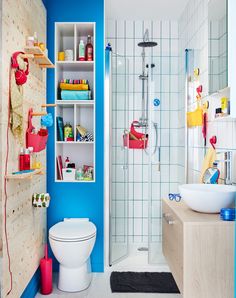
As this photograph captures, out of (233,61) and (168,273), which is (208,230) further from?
(168,273)

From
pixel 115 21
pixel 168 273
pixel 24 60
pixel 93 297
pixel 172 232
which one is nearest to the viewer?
pixel 172 232

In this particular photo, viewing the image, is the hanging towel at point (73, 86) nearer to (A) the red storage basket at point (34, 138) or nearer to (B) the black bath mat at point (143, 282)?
(A) the red storage basket at point (34, 138)

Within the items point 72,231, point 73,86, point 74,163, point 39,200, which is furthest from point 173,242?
point 73,86

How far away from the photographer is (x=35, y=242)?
2781 millimetres

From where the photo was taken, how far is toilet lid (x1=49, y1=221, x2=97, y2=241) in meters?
2.63

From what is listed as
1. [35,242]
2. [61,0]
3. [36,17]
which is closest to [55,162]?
[35,242]

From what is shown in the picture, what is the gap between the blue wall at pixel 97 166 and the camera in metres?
3.17

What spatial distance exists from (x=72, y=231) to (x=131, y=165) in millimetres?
1318

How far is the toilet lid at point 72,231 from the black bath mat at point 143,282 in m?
0.51

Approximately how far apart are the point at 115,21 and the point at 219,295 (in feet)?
10.00

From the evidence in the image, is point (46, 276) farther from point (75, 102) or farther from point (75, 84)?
point (75, 84)

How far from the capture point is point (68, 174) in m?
3.22

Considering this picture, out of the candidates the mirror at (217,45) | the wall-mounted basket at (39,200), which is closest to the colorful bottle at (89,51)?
the mirror at (217,45)

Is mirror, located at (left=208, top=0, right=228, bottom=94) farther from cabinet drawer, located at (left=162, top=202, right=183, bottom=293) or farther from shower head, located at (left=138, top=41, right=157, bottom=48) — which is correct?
shower head, located at (left=138, top=41, right=157, bottom=48)
